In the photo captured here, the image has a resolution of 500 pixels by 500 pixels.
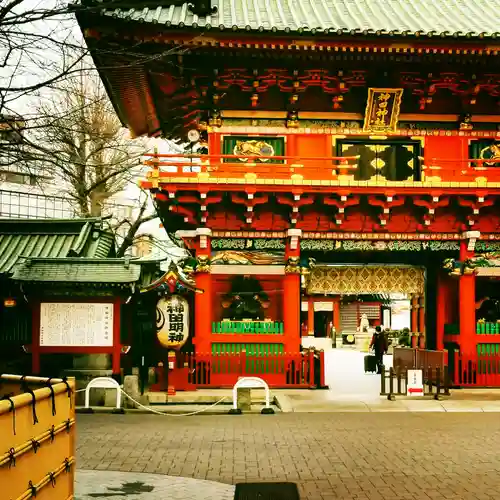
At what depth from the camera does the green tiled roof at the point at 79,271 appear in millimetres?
18625

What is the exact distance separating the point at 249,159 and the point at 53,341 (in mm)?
7200

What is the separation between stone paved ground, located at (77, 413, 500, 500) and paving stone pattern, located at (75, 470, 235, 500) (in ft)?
1.64

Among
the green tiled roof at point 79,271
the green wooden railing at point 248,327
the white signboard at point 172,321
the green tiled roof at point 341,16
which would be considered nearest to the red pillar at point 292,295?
the green wooden railing at point 248,327

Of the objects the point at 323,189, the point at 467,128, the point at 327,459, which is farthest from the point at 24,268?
the point at 467,128

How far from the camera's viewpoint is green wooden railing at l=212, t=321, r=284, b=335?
763 inches

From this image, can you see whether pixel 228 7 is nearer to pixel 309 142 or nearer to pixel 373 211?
pixel 309 142

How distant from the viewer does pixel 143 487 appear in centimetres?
864

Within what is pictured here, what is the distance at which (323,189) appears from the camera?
62.7 ft

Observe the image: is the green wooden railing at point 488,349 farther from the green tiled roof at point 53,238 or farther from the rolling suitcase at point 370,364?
the green tiled roof at point 53,238

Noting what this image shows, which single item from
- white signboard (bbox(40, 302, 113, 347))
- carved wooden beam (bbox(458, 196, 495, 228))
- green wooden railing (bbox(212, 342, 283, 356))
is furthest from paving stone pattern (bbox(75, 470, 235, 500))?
carved wooden beam (bbox(458, 196, 495, 228))

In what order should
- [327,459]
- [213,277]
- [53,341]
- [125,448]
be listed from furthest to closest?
1. [213,277]
2. [53,341]
3. [125,448]
4. [327,459]

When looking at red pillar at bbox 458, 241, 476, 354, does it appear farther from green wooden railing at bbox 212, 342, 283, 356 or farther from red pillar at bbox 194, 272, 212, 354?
red pillar at bbox 194, 272, 212, 354

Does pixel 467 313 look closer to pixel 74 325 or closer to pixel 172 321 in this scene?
pixel 172 321

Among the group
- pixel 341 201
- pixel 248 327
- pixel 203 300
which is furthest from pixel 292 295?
pixel 341 201
